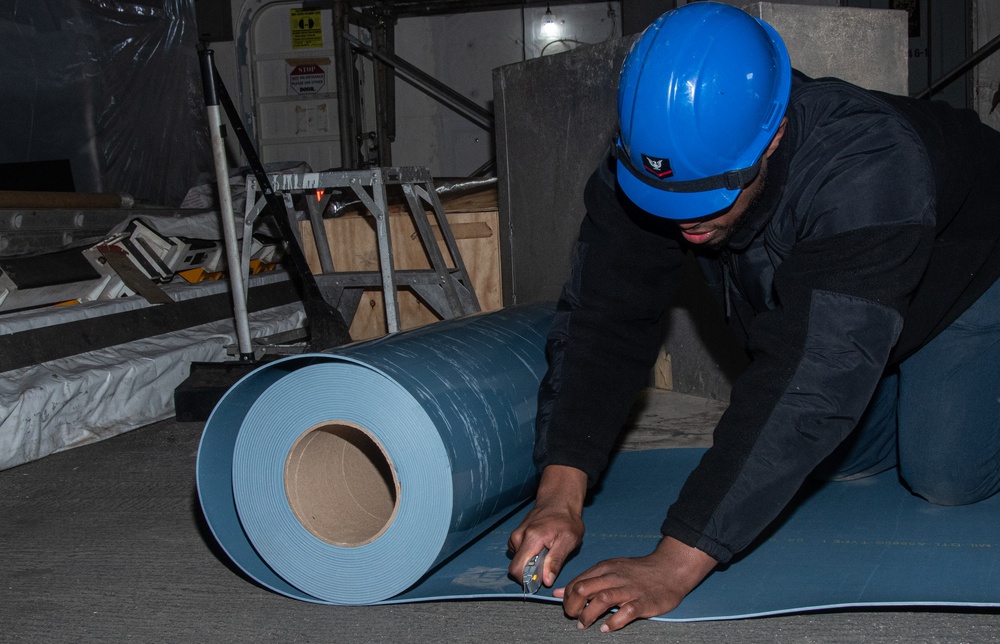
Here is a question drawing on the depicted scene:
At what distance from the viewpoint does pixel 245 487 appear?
70.6 inches

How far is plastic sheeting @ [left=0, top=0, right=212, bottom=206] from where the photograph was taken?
5.40m

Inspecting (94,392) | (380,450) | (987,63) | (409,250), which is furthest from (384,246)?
(987,63)

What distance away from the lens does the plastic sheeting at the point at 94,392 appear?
300 centimetres

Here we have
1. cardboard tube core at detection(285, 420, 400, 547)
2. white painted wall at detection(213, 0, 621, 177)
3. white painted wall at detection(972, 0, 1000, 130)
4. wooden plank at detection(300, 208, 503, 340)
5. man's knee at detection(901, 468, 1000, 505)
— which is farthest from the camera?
white painted wall at detection(213, 0, 621, 177)

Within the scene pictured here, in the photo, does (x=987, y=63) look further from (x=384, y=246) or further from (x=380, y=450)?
(x=380, y=450)

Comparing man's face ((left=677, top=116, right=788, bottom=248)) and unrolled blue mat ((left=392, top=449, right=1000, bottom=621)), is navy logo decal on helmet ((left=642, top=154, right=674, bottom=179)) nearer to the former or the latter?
man's face ((left=677, top=116, right=788, bottom=248))

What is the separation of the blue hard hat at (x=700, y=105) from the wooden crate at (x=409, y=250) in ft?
9.08

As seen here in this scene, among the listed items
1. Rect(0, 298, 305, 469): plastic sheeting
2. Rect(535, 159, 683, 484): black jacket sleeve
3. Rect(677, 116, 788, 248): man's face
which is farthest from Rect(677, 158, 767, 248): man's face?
Rect(0, 298, 305, 469): plastic sheeting

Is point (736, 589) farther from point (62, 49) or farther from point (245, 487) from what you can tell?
point (62, 49)

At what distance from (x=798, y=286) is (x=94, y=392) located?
2789mm

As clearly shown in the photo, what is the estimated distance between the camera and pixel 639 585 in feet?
4.63

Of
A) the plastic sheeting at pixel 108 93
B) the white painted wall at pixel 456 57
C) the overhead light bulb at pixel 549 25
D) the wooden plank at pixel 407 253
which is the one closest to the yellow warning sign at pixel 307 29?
the white painted wall at pixel 456 57

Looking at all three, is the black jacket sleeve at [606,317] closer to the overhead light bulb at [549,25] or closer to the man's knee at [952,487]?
the man's knee at [952,487]

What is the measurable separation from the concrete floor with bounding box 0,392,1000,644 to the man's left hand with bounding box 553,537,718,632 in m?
0.12
